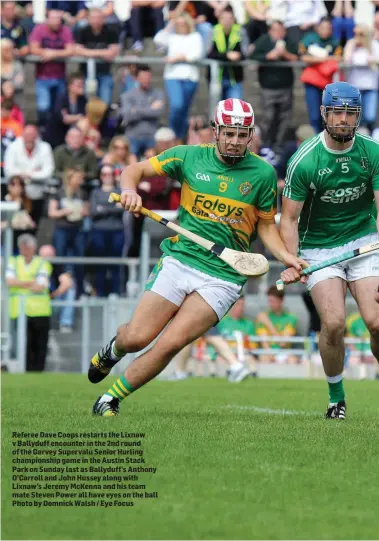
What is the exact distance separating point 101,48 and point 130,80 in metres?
0.84

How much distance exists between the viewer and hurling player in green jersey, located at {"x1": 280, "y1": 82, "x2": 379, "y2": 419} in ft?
29.6

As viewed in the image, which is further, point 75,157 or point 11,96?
point 11,96

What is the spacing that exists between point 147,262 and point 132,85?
12.0 ft

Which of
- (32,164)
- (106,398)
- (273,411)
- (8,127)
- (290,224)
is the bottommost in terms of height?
(273,411)

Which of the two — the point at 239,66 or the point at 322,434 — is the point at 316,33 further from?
the point at 322,434

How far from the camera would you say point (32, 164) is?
19016 millimetres

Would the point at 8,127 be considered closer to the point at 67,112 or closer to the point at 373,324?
the point at 67,112

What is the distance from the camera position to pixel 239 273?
30.3 ft

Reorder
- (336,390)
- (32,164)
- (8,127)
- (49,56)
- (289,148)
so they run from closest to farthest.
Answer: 1. (336,390)
2. (32,164)
3. (289,148)
4. (8,127)
5. (49,56)

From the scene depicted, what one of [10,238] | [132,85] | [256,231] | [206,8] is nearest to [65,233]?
[10,238]

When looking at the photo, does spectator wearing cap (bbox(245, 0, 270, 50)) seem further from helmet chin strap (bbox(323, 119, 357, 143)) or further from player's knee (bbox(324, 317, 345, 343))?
player's knee (bbox(324, 317, 345, 343))

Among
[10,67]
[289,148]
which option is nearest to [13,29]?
[10,67]

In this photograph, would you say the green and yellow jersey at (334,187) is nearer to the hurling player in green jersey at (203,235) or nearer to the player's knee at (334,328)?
the hurling player in green jersey at (203,235)

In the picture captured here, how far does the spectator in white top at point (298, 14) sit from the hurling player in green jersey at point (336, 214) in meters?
11.1
